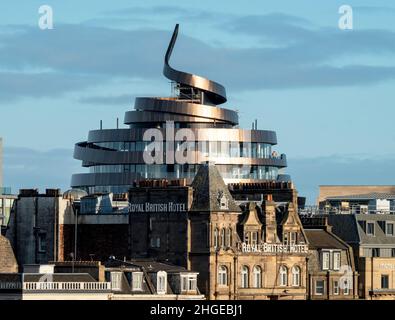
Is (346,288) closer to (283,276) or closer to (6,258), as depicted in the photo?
(283,276)

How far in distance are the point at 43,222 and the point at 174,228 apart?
1679cm

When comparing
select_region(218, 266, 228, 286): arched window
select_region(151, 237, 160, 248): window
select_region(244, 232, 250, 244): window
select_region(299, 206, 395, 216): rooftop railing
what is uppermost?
select_region(299, 206, 395, 216): rooftop railing

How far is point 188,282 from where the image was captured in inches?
5704

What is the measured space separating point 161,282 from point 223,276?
12284mm

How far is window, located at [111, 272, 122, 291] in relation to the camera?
13600cm

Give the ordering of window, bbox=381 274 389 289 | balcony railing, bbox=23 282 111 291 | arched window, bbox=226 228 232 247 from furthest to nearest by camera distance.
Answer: window, bbox=381 274 389 289 → arched window, bbox=226 228 232 247 → balcony railing, bbox=23 282 111 291

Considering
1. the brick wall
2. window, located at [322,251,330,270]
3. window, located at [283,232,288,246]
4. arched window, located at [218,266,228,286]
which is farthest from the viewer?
window, located at [322,251,330,270]

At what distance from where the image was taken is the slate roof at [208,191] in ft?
500

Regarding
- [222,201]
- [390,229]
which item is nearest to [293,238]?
[222,201]

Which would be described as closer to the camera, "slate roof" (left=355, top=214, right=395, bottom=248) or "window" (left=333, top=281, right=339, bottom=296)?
"window" (left=333, top=281, right=339, bottom=296)

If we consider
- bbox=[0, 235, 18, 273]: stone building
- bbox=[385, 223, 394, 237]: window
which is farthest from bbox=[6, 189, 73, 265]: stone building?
bbox=[385, 223, 394, 237]: window

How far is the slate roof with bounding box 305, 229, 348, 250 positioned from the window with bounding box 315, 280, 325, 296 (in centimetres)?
286

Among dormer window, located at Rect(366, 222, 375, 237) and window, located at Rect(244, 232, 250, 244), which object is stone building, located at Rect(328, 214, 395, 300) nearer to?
dormer window, located at Rect(366, 222, 375, 237)
